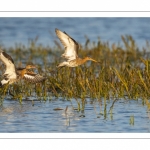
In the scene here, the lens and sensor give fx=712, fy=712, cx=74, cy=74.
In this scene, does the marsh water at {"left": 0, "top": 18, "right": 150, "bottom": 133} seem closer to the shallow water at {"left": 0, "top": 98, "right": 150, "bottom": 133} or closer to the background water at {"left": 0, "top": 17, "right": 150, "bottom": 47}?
the shallow water at {"left": 0, "top": 98, "right": 150, "bottom": 133}

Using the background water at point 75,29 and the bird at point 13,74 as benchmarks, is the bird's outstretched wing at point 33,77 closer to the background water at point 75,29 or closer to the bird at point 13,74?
the bird at point 13,74

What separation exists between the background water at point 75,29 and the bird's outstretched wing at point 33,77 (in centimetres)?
755

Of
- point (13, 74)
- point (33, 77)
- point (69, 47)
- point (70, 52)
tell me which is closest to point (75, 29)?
point (70, 52)

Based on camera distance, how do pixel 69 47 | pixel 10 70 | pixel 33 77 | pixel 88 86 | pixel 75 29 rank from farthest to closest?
pixel 75 29 → pixel 69 47 → pixel 33 77 → pixel 10 70 → pixel 88 86

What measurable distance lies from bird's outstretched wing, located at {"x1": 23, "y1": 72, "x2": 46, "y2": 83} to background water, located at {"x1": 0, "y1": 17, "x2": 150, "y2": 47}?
7554 mm

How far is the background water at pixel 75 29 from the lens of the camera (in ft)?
78.6

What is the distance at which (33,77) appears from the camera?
1416 cm

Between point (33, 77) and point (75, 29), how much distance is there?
521 inches

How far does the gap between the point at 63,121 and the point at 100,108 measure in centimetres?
76

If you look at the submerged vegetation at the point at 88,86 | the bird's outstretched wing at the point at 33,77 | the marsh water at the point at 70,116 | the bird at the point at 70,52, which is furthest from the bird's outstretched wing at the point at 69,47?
the marsh water at the point at 70,116

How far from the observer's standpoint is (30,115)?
1244cm

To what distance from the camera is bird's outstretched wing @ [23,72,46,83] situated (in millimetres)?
14031

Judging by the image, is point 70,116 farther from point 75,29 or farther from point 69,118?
point 75,29

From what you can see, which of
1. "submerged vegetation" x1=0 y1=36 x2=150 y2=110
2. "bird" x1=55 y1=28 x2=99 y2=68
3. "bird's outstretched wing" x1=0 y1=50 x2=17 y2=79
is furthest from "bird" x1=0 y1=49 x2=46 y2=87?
"bird" x1=55 y1=28 x2=99 y2=68
